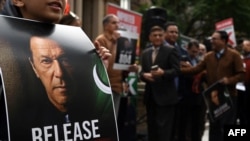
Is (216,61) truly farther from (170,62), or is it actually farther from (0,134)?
(0,134)

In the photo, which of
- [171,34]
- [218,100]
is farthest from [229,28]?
[218,100]

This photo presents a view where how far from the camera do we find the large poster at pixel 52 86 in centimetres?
A: 168

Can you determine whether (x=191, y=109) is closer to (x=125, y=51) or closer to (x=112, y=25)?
(x=125, y=51)

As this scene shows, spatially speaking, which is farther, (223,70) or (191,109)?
(191,109)

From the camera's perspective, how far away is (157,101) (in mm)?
5797

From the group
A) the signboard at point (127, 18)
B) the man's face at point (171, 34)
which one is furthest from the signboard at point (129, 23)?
the man's face at point (171, 34)

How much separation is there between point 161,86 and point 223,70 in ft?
2.97

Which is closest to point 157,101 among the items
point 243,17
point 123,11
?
point 123,11

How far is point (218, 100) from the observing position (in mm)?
5953

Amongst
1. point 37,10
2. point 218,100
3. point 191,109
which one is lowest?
point 191,109

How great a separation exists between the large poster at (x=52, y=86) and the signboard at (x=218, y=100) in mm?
4047

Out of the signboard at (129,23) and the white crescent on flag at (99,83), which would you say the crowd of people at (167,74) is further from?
the white crescent on flag at (99,83)

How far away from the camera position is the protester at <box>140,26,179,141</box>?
19.0ft

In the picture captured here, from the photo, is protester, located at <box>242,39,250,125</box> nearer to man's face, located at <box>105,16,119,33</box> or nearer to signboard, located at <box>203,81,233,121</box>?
signboard, located at <box>203,81,233,121</box>
